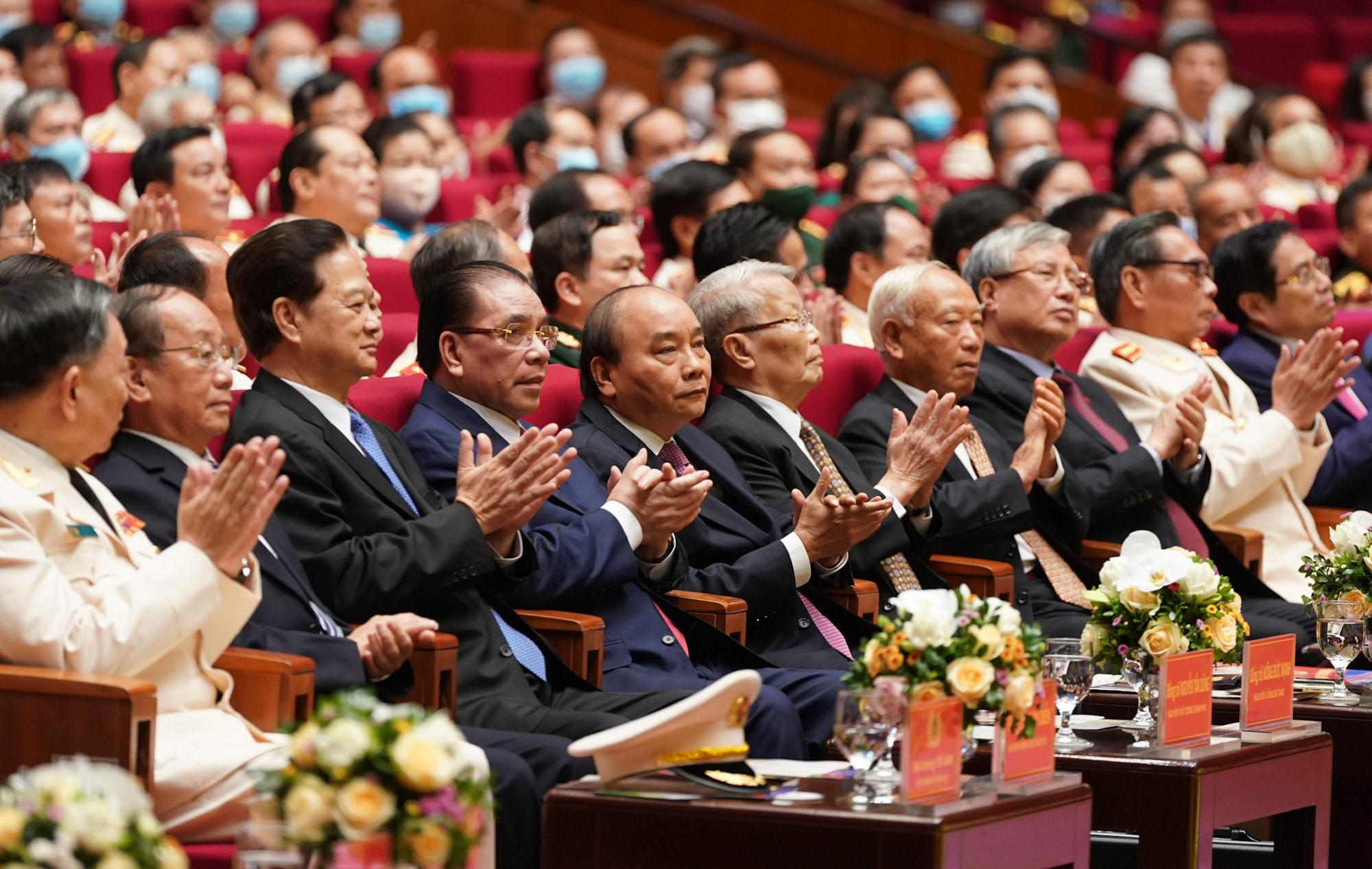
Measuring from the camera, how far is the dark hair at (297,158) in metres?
4.34

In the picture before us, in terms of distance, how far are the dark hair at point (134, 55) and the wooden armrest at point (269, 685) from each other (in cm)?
392

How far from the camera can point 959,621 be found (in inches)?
76.7

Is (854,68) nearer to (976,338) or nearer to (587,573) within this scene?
(976,338)

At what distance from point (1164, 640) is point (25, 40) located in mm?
4611

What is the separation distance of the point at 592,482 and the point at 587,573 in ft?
0.84

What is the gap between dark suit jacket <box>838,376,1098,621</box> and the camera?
3.11 m

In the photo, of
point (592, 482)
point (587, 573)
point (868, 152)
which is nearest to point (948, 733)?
point (587, 573)

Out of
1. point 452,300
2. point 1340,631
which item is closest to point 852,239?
point 452,300

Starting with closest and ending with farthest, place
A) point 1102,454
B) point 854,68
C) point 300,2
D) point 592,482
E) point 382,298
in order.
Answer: point 592,482
point 1102,454
point 382,298
point 300,2
point 854,68

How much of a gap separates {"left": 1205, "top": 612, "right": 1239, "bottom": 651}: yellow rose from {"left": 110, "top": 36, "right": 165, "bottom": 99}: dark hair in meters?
4.16

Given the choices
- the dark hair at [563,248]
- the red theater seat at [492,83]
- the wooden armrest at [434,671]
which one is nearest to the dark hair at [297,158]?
the dark hair at [563,248]

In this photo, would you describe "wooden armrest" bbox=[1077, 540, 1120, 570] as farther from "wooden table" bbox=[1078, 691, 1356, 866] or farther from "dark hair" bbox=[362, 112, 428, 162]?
"dark hair" bbox=[362, 112, 428, 162]

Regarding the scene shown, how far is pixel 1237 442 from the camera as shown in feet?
11.9

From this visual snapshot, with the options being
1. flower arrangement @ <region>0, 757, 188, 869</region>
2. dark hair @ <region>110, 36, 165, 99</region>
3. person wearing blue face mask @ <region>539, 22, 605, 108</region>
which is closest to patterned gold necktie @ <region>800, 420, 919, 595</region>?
flower arrangement @ <region>0, 757, 188, 869</region>
